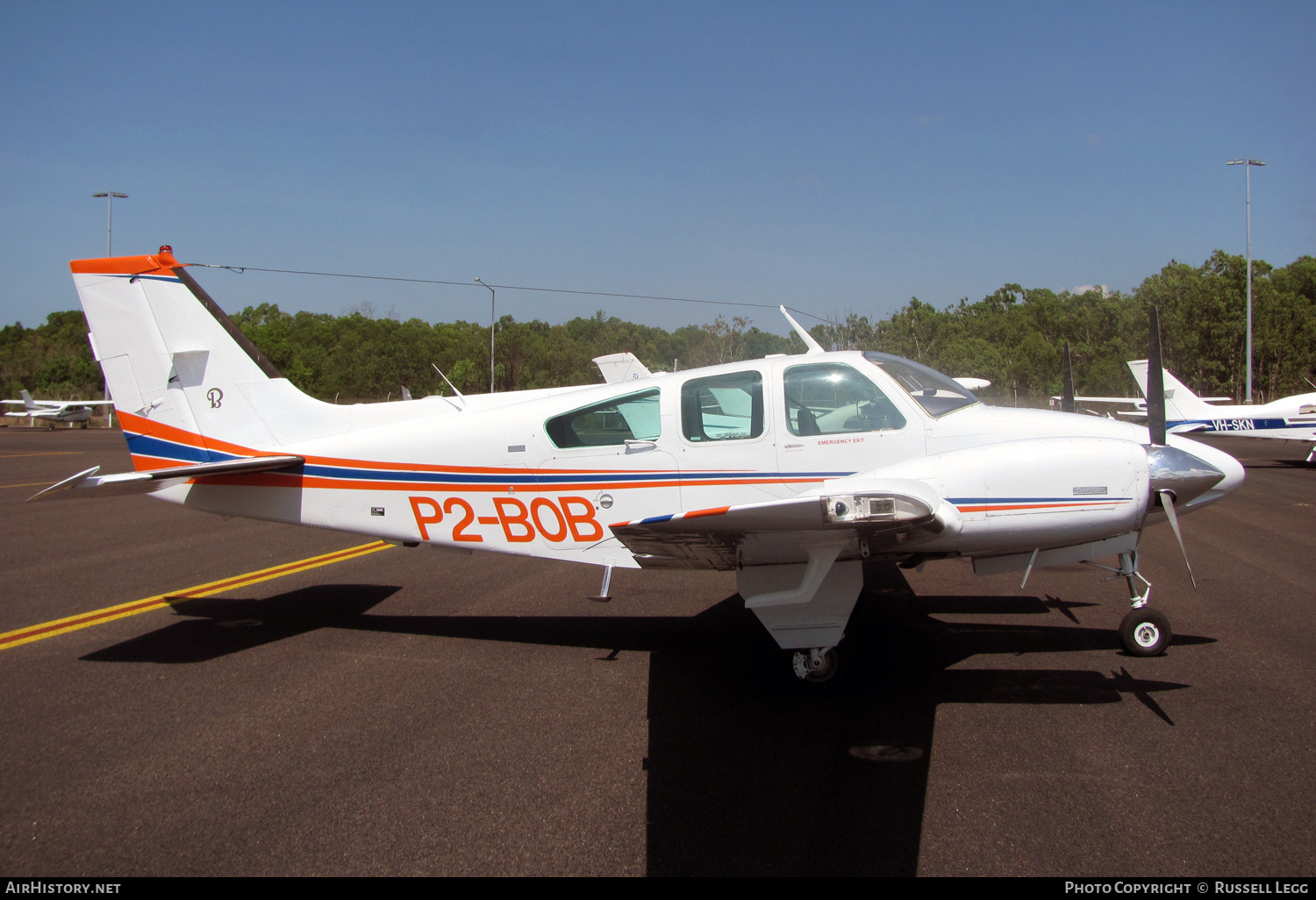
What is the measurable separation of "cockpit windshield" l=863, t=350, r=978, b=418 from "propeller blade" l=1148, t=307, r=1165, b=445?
1.12 meters

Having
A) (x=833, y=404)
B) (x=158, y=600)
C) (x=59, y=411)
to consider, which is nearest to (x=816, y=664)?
(x=833, y=404)

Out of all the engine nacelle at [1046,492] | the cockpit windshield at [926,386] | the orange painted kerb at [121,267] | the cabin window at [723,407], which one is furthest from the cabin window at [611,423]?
the orange painted kerb at [121,267]

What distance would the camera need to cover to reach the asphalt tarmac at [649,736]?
124 inches

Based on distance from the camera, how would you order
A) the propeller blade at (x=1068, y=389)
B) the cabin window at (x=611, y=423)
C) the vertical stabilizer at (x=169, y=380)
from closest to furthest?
the cabin window at (x=611, y=423), the vertical stabilizer at (x=169, y=380), the propeller blade at (x=1068, y=389)

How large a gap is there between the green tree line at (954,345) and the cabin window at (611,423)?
71.4 ft

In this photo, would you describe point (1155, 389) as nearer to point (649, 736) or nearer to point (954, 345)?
point (649, 736)

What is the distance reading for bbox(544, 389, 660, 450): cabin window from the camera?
5.49 m

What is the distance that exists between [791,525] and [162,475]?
494 centimetres

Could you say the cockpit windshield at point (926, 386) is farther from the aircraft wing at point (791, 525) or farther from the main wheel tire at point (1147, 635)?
the main wheel tire at point (1147, 635)

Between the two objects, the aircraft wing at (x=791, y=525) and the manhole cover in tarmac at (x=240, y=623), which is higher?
the aircraft wing at (x=791, y=525)

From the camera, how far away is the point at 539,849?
3.17m

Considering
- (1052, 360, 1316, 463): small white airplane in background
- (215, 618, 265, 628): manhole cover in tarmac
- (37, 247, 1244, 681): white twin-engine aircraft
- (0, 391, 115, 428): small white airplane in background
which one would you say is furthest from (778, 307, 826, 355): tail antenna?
(0, 391, 115, 428): small white airplane in background
